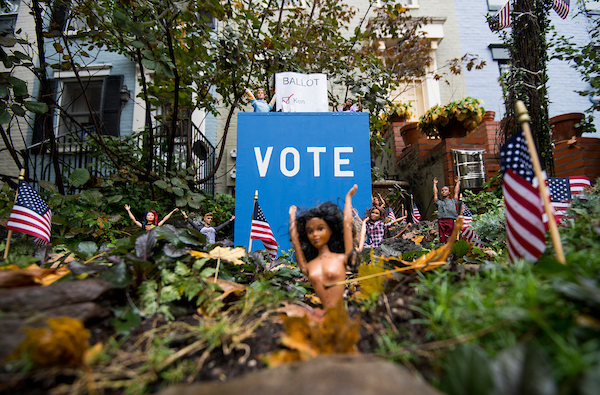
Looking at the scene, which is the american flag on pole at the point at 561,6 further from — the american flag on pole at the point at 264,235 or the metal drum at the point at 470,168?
the american flag on pole at the point at 264,235

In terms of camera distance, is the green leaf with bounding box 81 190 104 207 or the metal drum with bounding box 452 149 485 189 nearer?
the green leaf with bounding box 81 190 104 207

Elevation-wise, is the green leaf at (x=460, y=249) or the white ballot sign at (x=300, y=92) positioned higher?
the white ballot sign at (x=300, y=92)

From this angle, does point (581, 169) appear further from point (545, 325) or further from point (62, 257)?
point (62, 257)

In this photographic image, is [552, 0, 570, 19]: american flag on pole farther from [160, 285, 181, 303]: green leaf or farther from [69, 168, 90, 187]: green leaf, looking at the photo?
[69, 168, 90, 187]: green leaf

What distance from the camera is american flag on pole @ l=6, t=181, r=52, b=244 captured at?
2453mm

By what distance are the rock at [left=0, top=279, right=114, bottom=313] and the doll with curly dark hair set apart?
1136 millimetres

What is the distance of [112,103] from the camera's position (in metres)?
9.20

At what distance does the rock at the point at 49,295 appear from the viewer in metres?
1.29

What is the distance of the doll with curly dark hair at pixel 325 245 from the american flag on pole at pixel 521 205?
842mm

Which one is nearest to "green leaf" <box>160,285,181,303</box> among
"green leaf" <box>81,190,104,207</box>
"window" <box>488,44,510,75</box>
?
"green leaf" <box>81,190,104,207</box>

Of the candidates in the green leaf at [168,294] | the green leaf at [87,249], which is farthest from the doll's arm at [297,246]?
the green leaf at [87,249]

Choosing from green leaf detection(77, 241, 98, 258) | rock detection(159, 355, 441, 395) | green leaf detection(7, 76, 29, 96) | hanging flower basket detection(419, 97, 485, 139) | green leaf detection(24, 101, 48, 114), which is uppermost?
hanging flower basket detection(419, 97, 485, 139)

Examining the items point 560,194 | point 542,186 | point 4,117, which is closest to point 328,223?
point 542,186

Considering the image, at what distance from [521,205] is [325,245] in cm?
112
